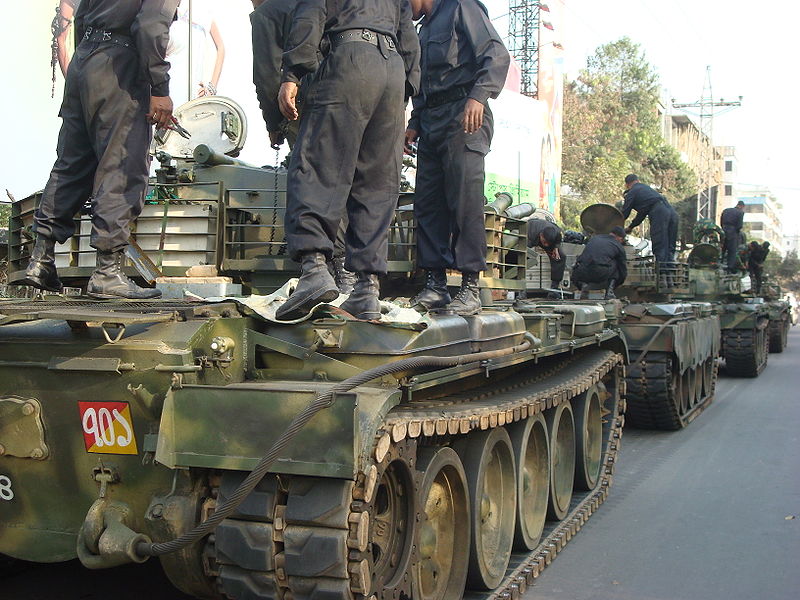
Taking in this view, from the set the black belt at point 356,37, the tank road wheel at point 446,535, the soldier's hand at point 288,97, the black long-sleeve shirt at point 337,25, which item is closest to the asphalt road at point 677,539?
the tank road wheel at point 446,535

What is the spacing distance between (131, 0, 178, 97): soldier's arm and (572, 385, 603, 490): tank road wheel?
146 inches

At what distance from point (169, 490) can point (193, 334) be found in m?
0.57

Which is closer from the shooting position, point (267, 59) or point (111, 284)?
point (111, 284)

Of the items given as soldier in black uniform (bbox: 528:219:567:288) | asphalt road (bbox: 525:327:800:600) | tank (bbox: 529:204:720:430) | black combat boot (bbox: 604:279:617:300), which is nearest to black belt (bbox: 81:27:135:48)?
A: asphalt road (bbox: 525:327:800:600)

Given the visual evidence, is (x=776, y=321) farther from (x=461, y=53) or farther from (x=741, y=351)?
(x=461, y=53)

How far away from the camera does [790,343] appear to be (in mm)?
27312

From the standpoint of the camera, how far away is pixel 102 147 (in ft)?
14.9

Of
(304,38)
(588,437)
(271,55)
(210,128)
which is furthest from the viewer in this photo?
(588,437)

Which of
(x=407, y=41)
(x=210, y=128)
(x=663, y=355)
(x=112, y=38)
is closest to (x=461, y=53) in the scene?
(x=407, y=41)

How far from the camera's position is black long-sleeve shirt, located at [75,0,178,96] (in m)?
4.43

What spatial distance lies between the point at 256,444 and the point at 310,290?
894 millimetres

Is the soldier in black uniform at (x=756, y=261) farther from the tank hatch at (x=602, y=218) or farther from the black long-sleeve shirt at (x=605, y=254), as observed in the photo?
the black long-sleeve shirt at (x=605, y=254)

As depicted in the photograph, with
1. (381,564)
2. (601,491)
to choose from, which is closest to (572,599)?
(381,564)

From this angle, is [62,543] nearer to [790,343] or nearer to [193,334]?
[193,334]
